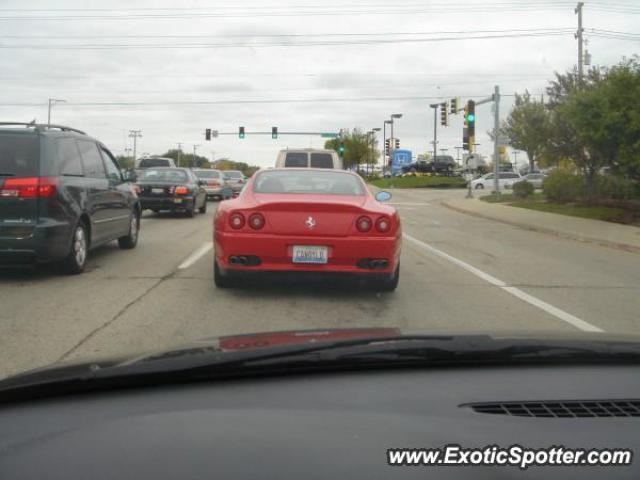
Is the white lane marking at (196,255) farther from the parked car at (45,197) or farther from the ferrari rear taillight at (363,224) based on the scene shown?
the ferrari rear taillight at (363,224)

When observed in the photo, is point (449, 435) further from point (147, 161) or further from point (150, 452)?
point (147, 161)

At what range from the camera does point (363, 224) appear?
7000 mm

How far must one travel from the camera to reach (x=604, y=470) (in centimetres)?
205

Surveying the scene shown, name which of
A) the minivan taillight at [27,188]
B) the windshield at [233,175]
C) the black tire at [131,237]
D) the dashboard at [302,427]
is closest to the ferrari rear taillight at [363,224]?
the minivan taillight at [27,188]

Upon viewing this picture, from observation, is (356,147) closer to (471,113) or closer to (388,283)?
(471,113)

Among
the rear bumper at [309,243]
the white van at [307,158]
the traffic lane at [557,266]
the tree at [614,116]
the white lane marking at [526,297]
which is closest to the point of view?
the white lane marking at [526,297]

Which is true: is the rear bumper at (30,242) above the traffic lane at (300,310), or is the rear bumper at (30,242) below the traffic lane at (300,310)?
above

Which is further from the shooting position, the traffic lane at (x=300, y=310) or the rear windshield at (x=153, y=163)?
the rear windshield at (x=153, y=163)

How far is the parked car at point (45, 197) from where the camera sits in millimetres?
7773

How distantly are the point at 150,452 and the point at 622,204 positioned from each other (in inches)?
937

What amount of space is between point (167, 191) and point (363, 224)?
12823mm

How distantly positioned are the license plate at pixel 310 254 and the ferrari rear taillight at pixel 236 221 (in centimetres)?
61

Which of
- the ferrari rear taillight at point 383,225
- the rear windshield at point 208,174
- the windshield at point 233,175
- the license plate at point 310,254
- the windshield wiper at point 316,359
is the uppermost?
the windshield at point 233,175

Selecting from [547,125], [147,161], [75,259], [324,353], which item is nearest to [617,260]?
[75,259]
